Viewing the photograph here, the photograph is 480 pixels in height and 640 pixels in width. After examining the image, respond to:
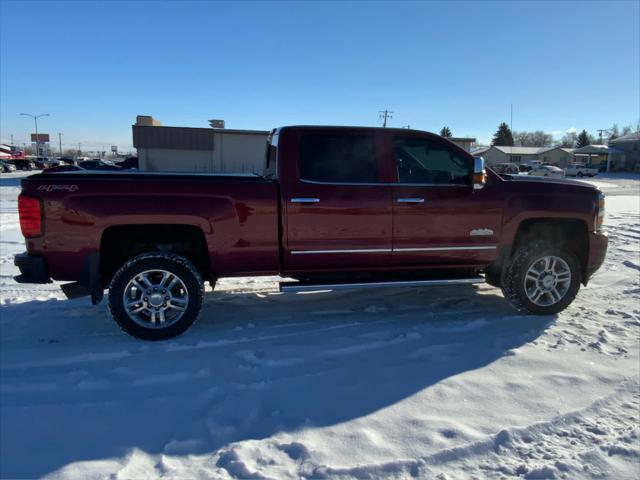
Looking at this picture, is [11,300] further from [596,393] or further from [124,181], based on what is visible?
[596,393]

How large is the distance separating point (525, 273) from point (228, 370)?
3169mm

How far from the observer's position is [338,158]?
→ 178 inches

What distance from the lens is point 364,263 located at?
457cm

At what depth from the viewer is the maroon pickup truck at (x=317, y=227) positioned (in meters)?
3.97

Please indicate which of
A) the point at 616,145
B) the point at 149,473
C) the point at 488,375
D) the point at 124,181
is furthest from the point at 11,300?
the point at 616,145

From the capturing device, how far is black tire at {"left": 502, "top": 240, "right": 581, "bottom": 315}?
15.5 feet

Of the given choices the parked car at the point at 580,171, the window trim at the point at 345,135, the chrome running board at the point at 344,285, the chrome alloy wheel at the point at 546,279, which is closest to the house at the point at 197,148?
the window trim at the point at 345,135

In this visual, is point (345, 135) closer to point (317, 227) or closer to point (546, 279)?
point (317, 227)

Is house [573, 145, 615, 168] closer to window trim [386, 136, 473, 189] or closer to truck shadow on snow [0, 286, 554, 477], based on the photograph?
window trim [386, 136, 473, 189]

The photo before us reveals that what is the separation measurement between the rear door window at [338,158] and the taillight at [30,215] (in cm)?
233

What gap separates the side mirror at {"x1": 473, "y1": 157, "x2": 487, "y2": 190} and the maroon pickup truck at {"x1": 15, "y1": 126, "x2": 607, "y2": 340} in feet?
0.06

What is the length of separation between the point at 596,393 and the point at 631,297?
2826 mm

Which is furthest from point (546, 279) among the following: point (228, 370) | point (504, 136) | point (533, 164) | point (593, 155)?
point (504, 136)

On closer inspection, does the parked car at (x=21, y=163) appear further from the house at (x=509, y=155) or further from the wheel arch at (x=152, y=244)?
the house at (x=509, y=155)
